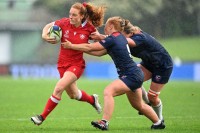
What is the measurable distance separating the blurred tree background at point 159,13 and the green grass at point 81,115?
5672 mm

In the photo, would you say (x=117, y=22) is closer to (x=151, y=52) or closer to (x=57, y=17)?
(x=151, y=52)

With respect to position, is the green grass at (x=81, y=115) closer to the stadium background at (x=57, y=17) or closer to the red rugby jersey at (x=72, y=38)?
the red rugby jersey at (x=72, y=38)

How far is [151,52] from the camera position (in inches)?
476

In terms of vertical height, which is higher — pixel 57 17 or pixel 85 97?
pixel 85 97

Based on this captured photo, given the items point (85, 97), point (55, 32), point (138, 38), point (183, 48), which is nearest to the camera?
point (138, 38)

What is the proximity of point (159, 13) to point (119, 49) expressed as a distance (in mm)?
17962

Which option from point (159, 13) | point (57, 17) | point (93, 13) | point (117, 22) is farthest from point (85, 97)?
point (57, 17)

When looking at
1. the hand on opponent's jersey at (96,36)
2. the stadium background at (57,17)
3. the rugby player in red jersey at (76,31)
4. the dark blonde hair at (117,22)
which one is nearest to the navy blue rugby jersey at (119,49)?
the dark blonde hair at (117,22)

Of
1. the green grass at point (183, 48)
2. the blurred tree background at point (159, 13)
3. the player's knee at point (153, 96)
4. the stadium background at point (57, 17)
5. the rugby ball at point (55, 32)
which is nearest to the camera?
the rugby ball at point (55, 32)

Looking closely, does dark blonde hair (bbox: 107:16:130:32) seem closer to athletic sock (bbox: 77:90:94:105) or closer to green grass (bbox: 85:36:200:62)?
athletic sock (bbox: 77:90:94:105)

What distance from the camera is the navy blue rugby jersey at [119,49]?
10.9m

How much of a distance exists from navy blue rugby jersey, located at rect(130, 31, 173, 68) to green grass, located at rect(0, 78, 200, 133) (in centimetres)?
114

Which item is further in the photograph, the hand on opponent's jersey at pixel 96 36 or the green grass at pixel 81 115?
the hand on opponent's jersey at pixel 96 36

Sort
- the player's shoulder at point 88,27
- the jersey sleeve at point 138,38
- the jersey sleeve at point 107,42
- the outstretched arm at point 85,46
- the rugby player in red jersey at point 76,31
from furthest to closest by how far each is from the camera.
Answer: the player's shoulder at point 88,27 < the rugby player in red jersey at point 76,31 < the jersey sleeve at point 138,38 < the outstretched arm at point 85,46 < the jersey sleeve at point 107,42
